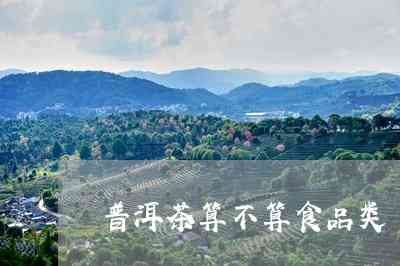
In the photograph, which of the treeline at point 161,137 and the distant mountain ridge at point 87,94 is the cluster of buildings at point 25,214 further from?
the distant mountain ridge at point 87,94

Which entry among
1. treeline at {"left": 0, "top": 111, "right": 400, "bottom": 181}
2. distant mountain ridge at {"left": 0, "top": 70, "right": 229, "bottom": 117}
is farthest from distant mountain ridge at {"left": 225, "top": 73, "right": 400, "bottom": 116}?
treeline at {"left": 0, "top": 111, "right": 400, "bottom": 181}

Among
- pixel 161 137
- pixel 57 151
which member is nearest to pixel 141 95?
pixel 57 151

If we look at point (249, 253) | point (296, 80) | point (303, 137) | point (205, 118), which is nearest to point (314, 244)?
point (249, 253)

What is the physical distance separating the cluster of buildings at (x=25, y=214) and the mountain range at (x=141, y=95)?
23355mm

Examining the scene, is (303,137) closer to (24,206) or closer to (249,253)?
(24,206)

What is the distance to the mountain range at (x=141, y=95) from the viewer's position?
127ft

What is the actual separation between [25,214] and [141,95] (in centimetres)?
3319

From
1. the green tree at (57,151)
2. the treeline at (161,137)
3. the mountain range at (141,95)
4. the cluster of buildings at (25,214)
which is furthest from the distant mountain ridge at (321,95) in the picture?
the cluster of buildings at (25,214)

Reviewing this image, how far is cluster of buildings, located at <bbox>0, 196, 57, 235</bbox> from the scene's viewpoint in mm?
10541

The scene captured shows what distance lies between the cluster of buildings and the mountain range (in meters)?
23.4

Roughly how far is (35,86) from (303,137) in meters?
35.4

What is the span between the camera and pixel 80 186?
9016 mm

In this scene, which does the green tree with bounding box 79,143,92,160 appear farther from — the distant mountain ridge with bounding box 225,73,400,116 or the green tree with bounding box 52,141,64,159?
the distant mountain ridge with bounding box 225,73,400,116

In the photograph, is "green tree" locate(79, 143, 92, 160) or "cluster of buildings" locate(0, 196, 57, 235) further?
"green tree" locate(79, 143, 92, 160)
